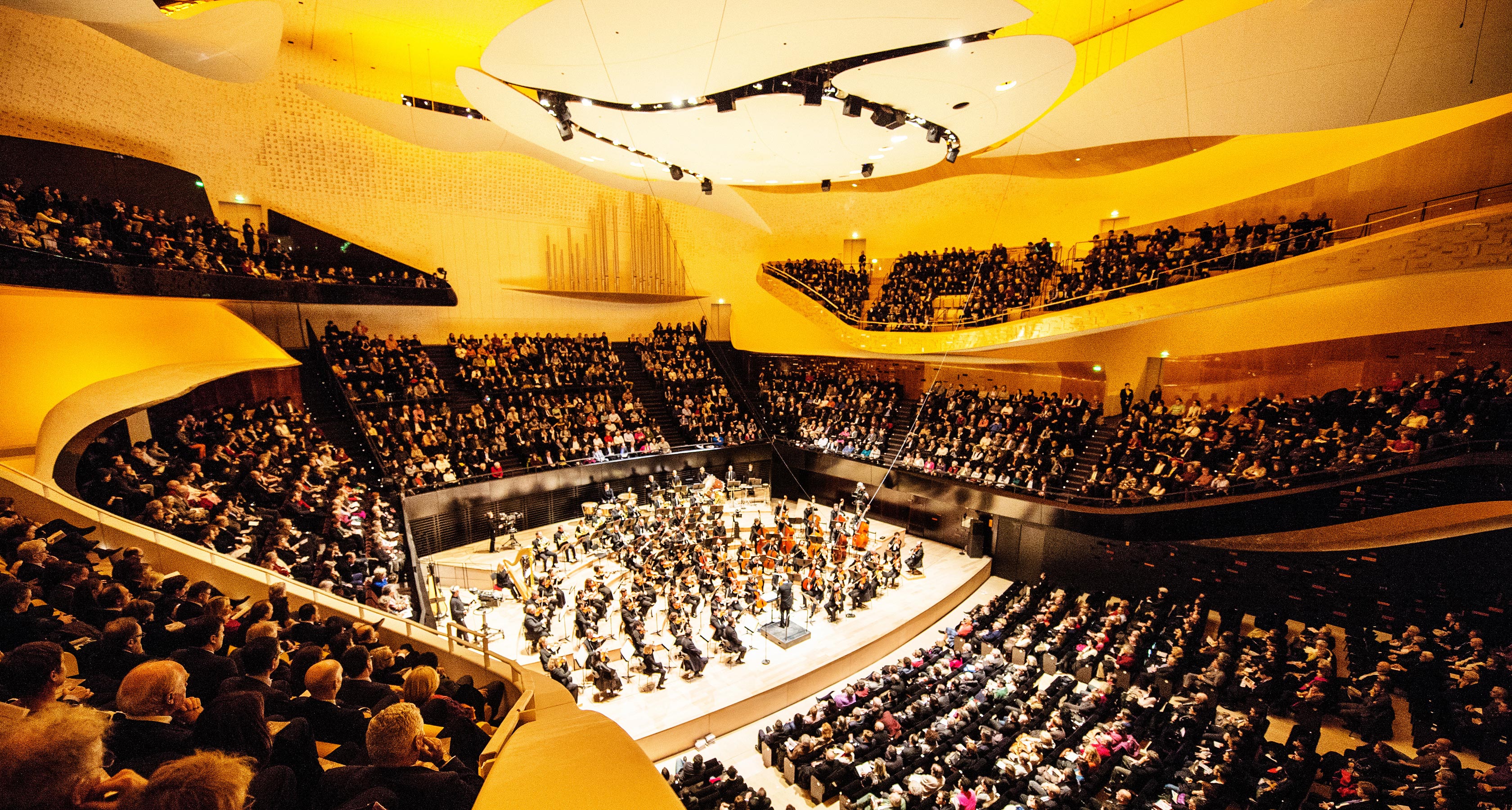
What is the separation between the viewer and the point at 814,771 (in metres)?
7.26

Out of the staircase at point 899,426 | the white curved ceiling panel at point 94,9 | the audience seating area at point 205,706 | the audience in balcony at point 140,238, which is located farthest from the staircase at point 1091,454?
the white curved ceiling panel at point 94,9

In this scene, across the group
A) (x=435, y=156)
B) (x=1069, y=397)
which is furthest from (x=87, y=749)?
(x=435, y=156)

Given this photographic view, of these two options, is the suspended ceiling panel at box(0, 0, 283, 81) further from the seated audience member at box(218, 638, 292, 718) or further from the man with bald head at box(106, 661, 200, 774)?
the man with bald head at box(106, 661, 200, 774)

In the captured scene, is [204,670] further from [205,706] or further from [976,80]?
[976,80]

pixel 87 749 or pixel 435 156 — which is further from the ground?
pixel 435 156

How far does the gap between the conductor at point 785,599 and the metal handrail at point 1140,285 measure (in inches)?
347

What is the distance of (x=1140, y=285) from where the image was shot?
12.6m

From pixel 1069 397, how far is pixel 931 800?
11.7 m

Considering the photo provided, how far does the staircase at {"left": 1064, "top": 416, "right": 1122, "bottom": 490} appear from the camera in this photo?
524 inches

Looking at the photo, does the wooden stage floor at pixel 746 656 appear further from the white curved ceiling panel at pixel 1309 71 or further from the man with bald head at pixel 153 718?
the white curved ceiling panel at pixel 1309 71

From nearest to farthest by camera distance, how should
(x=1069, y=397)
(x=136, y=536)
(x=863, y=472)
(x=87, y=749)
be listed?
(x=87, y=749), (x=136, y=536), (x=1069, y=397), (x=863, y=472)

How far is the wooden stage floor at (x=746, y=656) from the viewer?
8.56 m

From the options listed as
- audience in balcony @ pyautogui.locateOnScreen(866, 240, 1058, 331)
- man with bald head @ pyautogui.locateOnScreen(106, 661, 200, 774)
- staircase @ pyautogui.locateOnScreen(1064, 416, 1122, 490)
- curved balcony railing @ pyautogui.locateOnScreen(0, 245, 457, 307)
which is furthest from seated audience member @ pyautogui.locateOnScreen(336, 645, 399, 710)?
audience in balcony @ pyautogui.locateOnScreen(866, 240, 1058, 331)

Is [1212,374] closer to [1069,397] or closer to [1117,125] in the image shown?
[1069,397]
